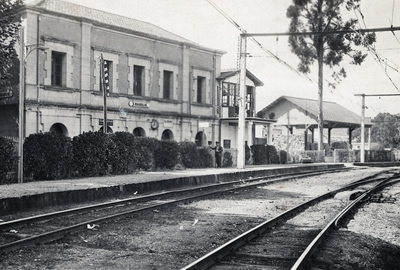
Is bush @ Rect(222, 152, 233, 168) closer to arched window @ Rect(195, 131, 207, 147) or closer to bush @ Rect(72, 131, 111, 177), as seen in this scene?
arched window @ Rect(195, 131, 207, 147)

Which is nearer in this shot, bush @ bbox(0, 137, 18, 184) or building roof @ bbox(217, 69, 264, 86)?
bush @ bbox(0, 137, 18, 184)

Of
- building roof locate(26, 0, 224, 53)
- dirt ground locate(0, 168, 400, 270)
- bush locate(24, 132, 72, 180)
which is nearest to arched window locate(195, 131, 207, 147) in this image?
building roof locate(26, 0, 224, 53)

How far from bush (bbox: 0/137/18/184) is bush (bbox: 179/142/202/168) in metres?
12.8

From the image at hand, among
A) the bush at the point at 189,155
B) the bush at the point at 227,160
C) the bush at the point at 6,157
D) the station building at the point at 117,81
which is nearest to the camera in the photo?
the bush at the point at 6,157

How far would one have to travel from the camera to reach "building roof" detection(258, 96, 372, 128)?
54750 millimetres

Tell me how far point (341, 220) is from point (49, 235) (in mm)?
6720

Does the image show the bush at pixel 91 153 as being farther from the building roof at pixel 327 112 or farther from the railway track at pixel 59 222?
the building roof at pixel 327 112

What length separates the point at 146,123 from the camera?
3544 cm

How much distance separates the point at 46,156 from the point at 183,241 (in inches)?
499

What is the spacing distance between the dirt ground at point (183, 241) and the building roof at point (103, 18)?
20.2 metres

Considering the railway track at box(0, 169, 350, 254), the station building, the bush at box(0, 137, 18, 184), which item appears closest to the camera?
the railway track at box(0, 169, 350, 254)

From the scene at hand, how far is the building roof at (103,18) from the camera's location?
102 feet

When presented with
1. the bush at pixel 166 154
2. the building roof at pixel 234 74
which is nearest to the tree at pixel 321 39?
the building roof at pixel 234 74

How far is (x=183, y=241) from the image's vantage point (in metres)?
9.32
